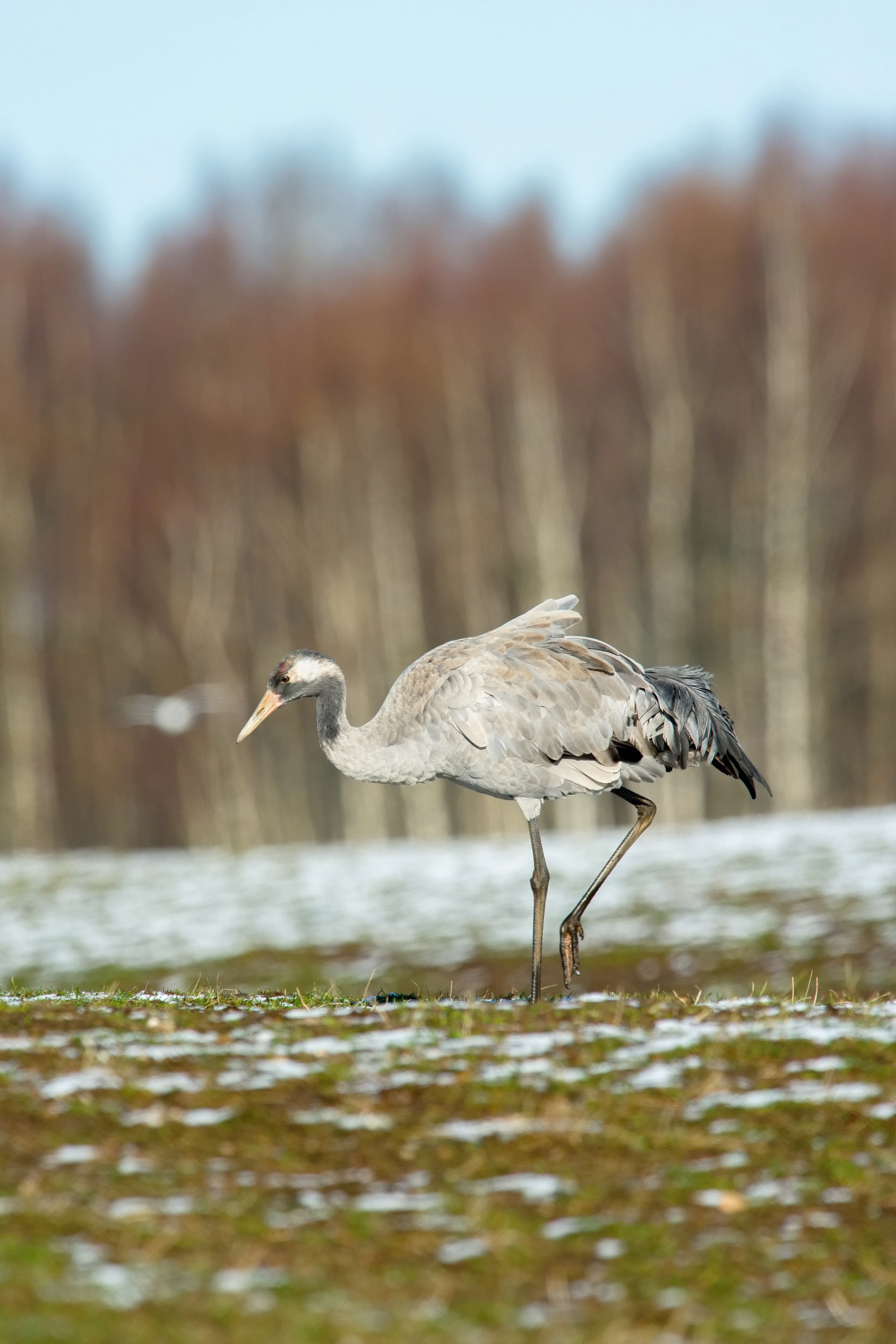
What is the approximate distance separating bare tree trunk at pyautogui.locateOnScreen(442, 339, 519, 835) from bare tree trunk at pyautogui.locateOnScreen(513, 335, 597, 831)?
3.91 ft

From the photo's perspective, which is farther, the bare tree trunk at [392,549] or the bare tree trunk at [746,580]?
the bare tree trunk at [392,549]

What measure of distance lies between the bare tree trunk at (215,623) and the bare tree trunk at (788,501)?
13.0 meters

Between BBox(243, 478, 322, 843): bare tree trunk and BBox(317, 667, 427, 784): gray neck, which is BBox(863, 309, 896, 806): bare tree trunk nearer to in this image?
BBox(243, 478, 322, 843): bare tree trunk

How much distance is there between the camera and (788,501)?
2866 cm

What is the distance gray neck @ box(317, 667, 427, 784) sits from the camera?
960 centimetres

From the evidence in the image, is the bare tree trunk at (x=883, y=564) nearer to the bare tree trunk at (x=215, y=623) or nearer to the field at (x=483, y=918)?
the field at (x=483, y=918)

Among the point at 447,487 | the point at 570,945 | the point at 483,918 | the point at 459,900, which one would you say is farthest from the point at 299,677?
the point at 447,487

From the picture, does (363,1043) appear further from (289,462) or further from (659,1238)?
(289,462)

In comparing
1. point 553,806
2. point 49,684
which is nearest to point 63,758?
point 49,684

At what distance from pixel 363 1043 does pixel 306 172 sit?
2088 inches

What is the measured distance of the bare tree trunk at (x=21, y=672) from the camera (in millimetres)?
35688

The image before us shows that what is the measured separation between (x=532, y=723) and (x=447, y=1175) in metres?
4.35

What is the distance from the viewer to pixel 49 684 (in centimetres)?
3900

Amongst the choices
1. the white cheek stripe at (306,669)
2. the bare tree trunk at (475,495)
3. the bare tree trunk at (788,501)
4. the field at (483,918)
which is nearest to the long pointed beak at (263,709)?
the white cheek stripe at (306,669)
